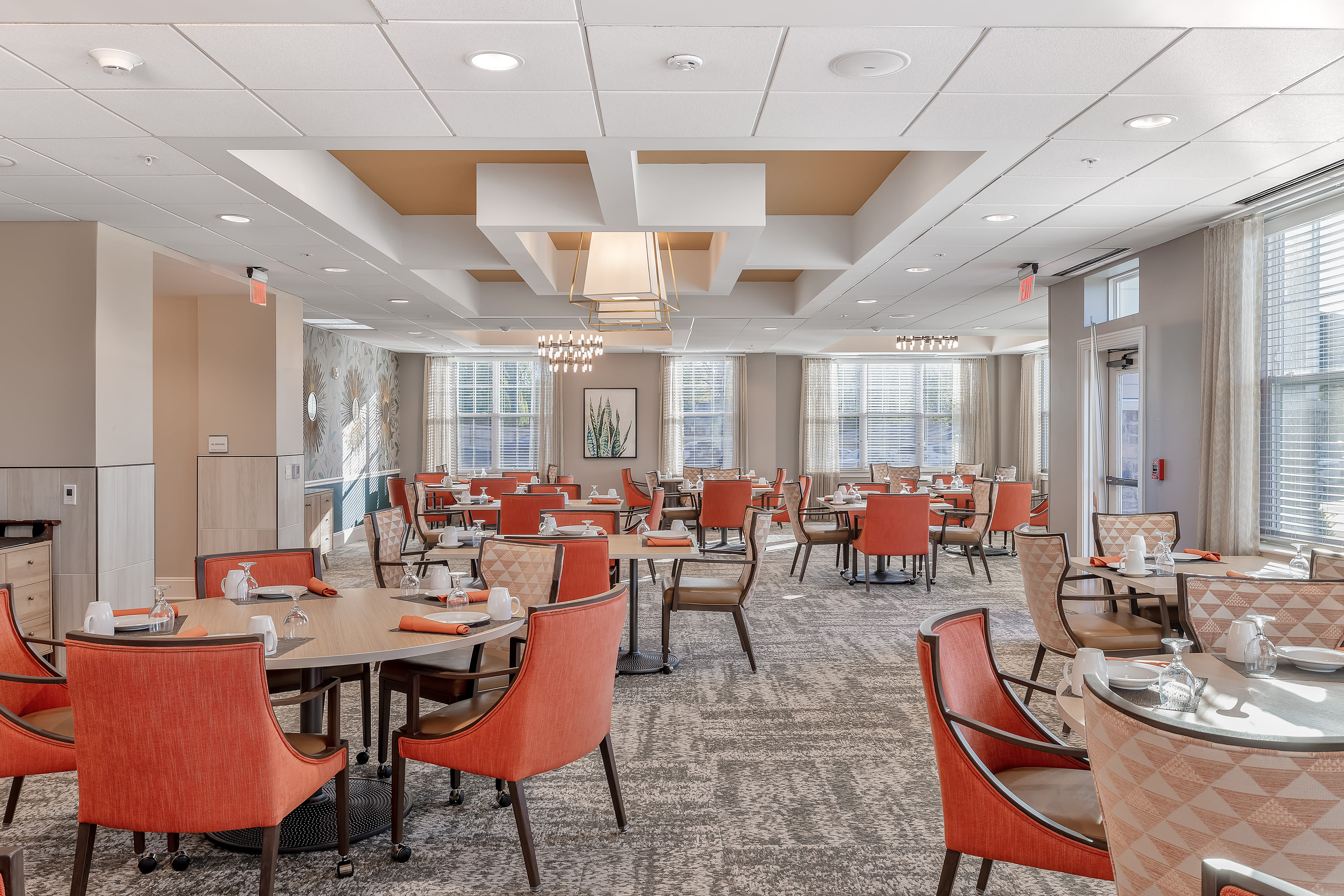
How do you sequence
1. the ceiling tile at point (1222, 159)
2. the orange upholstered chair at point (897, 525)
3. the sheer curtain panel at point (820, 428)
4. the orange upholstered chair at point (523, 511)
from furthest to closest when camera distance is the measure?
the sheer curtain panel at point (820, 428), the orange upholstered chair at point (897, 525), the orange upholstered chair at point (523, 511), the ceiling tile at point (1222, 159)

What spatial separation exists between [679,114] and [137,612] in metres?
3.01

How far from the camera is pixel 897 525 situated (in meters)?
8.03

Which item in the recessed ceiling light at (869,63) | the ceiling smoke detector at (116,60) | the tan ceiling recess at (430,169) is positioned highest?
the tan ceiling recess at (430,169)

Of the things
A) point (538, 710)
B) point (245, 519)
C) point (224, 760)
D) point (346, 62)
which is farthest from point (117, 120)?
point (245, 519)

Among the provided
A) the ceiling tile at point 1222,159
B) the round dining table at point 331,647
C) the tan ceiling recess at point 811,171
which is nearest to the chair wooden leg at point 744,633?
the round dining table at point 331,647

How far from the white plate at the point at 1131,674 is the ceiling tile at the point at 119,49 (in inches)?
143

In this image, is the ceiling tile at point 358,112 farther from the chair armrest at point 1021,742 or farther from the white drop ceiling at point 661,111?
the chair armrest at point 1021,742

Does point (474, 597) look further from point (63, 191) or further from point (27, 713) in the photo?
point (63, 191)

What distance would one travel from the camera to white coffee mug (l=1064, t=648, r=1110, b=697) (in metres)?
2.18

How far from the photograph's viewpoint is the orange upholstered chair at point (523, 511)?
7.24 metres

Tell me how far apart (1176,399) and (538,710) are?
18.0ft

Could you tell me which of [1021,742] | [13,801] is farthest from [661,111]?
[13,801]

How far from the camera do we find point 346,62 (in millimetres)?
3105

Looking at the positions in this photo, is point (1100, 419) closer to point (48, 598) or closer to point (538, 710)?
point (538, 710)
